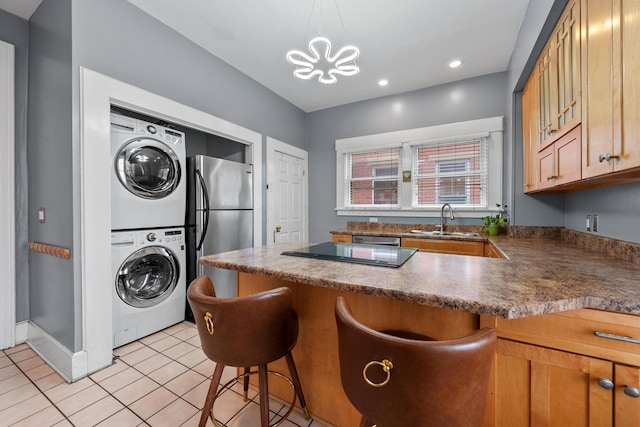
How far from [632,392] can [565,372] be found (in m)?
0.16

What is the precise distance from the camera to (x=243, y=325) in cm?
107

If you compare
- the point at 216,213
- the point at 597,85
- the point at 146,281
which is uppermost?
the point at 597,85

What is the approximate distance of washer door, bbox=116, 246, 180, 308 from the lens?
223 cm

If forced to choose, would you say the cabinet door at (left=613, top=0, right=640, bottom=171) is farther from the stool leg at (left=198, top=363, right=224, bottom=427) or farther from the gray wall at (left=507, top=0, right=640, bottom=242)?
the stool leg at (left=198, top=363, right=224, bottom=427)

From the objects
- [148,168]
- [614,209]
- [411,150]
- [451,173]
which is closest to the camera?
[614,209]

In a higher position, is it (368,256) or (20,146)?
(20,146)

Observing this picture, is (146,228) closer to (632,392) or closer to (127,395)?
(127,395)

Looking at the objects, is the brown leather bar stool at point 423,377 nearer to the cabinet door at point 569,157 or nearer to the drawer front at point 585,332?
the drawer front at point 585,332

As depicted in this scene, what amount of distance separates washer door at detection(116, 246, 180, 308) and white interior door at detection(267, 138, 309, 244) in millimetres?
1234

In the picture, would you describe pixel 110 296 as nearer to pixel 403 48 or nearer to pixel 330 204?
pixel 330 204

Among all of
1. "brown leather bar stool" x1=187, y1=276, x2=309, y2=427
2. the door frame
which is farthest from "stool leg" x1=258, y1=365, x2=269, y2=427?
the door frame

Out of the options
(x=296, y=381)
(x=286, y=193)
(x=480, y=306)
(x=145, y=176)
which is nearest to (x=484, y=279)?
(x=480, y=306)

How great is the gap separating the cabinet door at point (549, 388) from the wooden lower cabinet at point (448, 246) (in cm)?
199

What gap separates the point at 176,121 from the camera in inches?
95.3
